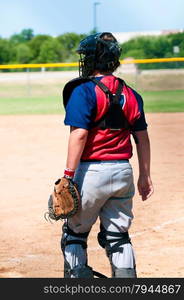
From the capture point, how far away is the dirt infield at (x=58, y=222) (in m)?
5.66

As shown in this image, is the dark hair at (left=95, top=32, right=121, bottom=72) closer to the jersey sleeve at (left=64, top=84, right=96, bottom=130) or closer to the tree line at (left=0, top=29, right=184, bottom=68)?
the jersey sleeve at (left=64, top=84, right=96, bottom=130)

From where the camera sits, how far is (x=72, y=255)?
444 centimetres

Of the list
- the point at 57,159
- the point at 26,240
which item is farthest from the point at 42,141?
the point at 26,240

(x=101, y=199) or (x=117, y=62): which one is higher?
(x=117, y=62)

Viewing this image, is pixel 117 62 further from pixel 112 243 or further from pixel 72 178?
pixel 112 243

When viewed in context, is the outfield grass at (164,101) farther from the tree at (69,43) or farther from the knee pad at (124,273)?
the knee pad at (124,273)

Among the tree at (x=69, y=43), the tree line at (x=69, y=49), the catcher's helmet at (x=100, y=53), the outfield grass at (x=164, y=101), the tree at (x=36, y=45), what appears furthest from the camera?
the tree at (x=36, y=45)

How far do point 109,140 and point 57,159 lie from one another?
22.9ft

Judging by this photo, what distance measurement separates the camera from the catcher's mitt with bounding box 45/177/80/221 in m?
4.26

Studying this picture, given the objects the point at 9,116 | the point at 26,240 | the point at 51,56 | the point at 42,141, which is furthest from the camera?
the point at 51,56

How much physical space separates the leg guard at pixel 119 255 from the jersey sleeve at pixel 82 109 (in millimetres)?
714

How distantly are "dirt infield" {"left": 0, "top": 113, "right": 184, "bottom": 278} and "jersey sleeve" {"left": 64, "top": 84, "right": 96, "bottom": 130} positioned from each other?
160 cm

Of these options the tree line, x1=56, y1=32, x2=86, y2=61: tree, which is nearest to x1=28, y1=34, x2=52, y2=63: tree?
the tree line

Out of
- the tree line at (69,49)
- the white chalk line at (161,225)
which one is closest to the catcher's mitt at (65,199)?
the white chalk line at (161,225)
